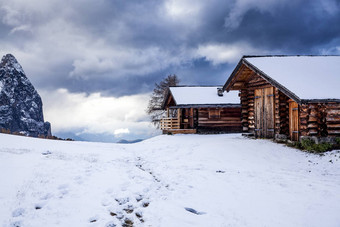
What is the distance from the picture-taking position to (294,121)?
14.5 m

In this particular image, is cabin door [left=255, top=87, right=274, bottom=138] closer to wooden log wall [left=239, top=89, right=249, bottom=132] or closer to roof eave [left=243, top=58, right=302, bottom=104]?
roof eave [left=243, top=58, right=302, bottom=104]

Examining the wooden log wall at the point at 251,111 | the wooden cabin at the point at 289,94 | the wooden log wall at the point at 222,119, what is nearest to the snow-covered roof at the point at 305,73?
the wooden cabin at the point at 289,94

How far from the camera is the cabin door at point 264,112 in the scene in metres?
15.8

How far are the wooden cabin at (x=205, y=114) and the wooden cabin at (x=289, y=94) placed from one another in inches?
290

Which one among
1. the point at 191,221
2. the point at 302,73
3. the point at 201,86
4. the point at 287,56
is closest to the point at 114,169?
the point at 191,221

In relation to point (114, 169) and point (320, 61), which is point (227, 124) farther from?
point (114, 169)

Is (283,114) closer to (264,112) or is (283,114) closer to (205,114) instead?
(264,112)

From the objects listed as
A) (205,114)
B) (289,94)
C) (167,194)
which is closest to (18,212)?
(167,194)

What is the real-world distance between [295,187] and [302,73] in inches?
422

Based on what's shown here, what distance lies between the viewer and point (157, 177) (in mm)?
8156

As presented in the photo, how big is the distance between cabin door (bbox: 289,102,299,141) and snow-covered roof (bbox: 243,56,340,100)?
1363 millimetres

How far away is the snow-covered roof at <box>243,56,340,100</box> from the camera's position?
43.5 feet

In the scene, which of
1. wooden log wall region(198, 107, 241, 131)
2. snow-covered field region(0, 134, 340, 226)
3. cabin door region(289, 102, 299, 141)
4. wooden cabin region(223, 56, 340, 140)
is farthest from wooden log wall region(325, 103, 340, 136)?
wooden log wall region(198, 107, 241, 131)

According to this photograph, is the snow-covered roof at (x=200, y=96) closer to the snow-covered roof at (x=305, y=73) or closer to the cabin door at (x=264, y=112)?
the cabin door at (x=264, y=112)
